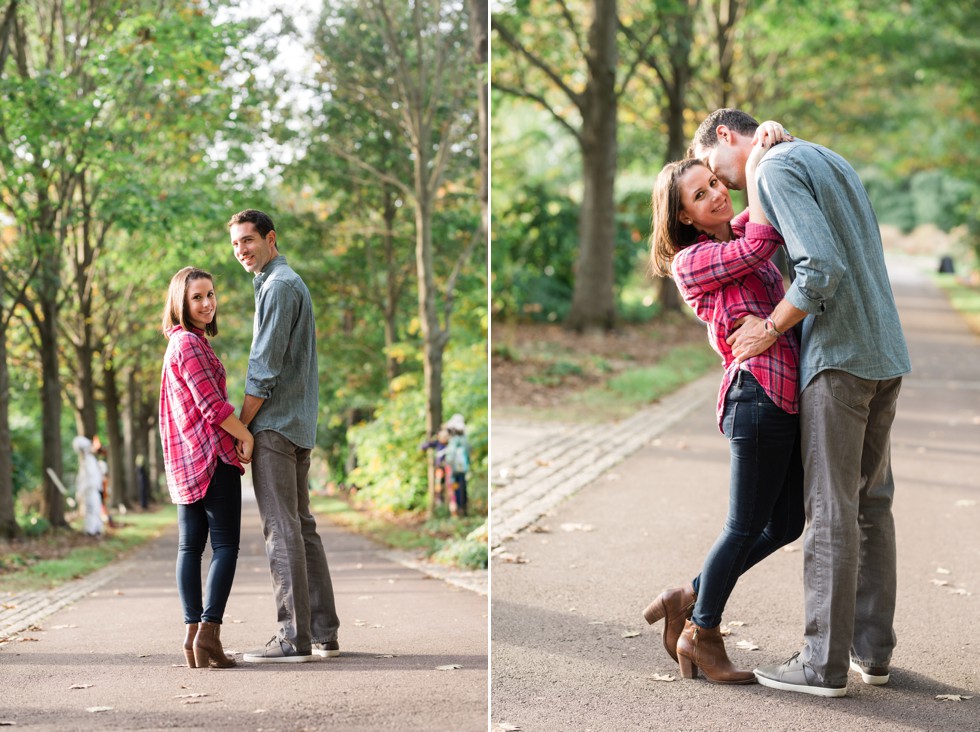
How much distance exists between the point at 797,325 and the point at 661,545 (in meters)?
2.89

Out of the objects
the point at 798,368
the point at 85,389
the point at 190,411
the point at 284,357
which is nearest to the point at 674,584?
the point at 798,368

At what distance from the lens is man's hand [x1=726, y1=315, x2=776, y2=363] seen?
13.1ft

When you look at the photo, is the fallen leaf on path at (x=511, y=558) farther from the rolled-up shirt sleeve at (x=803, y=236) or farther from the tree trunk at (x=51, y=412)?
the rolled-up shirt sleeve at (x=803, y=236)

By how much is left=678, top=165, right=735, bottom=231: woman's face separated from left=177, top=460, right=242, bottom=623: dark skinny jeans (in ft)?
6.63

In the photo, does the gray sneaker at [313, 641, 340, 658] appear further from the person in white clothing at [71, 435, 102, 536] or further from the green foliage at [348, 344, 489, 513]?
the person in white clothing at [71, 435, 102, 536]

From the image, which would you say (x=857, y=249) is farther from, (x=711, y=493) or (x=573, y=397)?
(x=573, y=397)

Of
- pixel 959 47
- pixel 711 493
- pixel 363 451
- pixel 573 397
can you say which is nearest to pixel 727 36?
pixel 959 47

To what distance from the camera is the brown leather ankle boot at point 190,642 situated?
3.77 meters

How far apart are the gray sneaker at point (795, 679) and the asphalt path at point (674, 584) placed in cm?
4

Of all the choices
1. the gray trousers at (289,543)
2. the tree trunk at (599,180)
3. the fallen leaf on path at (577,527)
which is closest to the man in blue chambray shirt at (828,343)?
the gray trousers at (289,543)

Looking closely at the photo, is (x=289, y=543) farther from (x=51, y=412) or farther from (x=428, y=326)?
(x=51, y=412)

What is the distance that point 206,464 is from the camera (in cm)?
406

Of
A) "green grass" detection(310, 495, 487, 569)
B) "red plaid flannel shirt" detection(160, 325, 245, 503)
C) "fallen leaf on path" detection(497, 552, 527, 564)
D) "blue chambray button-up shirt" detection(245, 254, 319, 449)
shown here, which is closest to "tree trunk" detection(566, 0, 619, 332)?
"green grass" detection(310, 495, 487, 569)

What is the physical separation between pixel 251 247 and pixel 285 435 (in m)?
0.73
